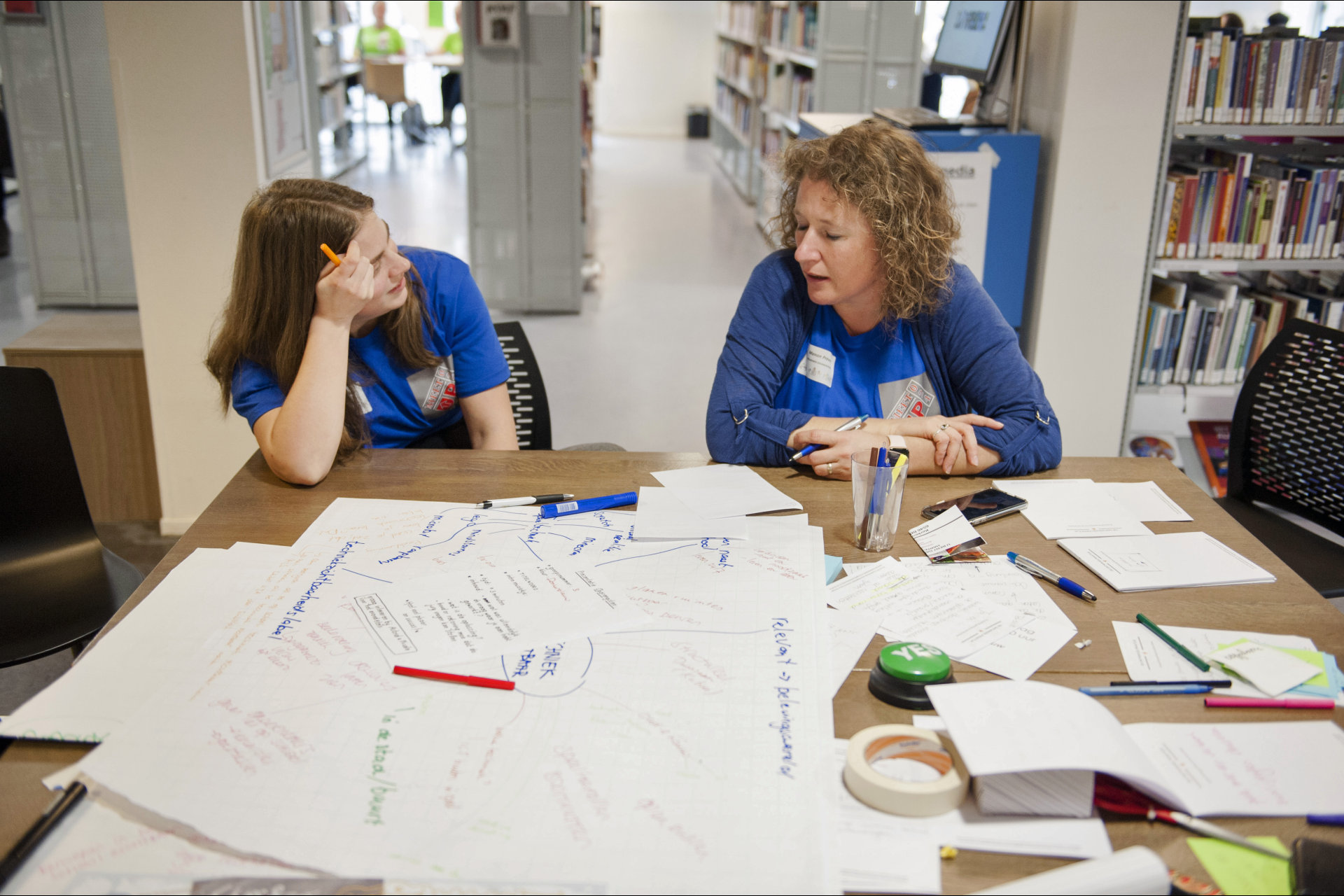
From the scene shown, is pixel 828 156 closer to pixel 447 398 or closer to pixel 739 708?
pixel 447 398

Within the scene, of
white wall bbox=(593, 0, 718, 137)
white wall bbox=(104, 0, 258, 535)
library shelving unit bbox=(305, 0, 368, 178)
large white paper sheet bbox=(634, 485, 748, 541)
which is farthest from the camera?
white wall bbox=(593, 0, 718, 137)

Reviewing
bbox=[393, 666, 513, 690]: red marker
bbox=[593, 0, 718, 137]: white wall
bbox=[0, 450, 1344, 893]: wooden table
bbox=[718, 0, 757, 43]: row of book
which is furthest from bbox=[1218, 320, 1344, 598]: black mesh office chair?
bbox=[593, 0, 718, 137]: white wall

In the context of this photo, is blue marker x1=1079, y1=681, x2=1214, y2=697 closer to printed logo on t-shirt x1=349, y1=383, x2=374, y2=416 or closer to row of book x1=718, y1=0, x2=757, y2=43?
printed logo on t-shirt x1=349, y1=383, x2=374, y2=416

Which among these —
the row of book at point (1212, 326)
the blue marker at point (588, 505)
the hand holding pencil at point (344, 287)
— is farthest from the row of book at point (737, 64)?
the blue marker at point (588, 505)

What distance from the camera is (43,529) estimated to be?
1829 mm

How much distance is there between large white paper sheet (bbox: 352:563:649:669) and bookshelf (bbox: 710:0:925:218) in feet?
10.5

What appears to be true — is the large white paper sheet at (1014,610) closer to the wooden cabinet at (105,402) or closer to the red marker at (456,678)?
the red marker at (456,678)

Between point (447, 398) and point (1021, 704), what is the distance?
1.28 meters

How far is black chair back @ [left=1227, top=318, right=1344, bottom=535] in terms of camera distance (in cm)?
188

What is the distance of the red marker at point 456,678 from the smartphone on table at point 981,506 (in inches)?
26.8

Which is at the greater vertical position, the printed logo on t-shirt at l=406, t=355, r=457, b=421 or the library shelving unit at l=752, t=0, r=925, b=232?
the library shelving unit at l=752, t=0, r=925, b=232

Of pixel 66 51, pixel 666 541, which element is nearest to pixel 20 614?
pixel 666 541

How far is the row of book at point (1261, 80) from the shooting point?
2.75 metres

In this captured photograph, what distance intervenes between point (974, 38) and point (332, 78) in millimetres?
6739
